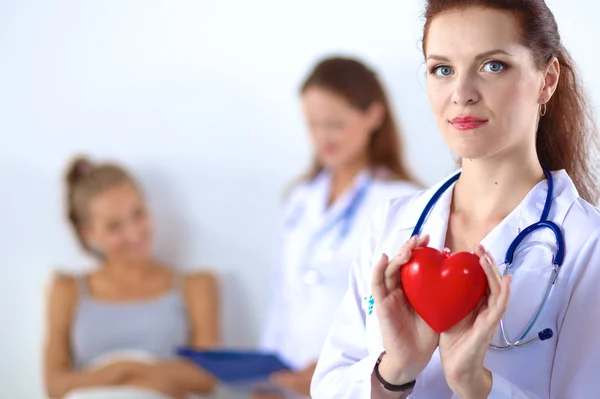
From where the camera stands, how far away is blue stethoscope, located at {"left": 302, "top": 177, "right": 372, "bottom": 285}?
2.74 metres

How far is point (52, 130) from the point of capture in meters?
3.41

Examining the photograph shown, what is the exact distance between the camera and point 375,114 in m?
2.85

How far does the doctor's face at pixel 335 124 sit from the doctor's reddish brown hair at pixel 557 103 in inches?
48.2

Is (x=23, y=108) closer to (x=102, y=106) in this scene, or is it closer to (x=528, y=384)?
(x=102, y=106)

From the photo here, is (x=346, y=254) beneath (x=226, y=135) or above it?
beneath

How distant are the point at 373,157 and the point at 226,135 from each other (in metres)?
0.66

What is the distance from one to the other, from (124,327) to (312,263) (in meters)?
0.81

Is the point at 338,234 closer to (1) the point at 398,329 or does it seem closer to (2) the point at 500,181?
(2) the point at 500,181

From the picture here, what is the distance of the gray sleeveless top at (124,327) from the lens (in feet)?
10.3

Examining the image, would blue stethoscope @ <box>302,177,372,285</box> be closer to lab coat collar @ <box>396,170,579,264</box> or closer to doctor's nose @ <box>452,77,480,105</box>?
lab coat collar @ <box>396,170,579,264</box>

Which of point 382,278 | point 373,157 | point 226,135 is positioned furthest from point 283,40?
point 382,278

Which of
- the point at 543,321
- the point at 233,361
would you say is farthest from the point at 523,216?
the point at 233,361

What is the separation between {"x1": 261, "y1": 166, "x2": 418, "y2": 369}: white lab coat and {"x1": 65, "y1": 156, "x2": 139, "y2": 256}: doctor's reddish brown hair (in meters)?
0.67

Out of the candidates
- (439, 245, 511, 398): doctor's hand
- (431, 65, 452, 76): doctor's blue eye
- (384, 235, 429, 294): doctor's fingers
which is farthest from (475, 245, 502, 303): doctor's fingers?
(431, 65, 452, 76): doctor's blue eye
